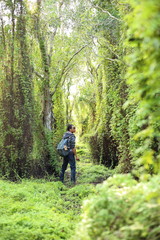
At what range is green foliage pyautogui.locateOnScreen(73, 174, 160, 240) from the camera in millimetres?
2080

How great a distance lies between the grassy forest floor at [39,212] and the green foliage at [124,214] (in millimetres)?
675

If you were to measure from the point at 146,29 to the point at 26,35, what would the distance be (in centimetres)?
966

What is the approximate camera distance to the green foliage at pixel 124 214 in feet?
6.82

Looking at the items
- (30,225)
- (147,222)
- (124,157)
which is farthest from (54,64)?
(147,222)

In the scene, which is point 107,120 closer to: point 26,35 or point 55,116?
point 55,116

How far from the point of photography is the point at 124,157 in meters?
9.27

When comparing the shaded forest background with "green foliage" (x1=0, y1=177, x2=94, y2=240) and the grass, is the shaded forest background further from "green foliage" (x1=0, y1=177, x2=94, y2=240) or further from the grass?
"green foliage" (x1=0, y1=177, x2=94, y2=240)

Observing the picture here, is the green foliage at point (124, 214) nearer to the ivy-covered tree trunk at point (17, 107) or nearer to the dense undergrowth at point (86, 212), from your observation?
the dense undergrowth at point (86, 212)

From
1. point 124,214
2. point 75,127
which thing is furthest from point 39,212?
point 75,127

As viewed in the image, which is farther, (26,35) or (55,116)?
(55,116)

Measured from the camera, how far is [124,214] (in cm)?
225

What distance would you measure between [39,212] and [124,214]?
139 inches

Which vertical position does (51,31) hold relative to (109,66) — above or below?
above

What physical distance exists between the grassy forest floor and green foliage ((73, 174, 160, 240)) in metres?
0.67
